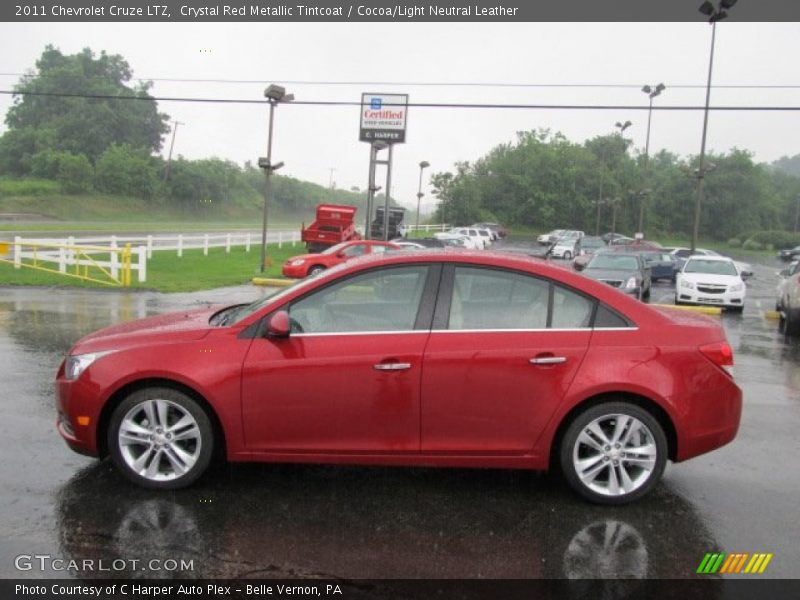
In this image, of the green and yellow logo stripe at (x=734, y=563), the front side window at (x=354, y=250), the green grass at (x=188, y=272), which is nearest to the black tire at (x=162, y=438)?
the green and yellow logo stripe at (x=734, y=563)

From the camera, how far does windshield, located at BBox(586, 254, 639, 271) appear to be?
63.3 feet

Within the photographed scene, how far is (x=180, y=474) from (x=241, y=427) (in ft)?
1.68

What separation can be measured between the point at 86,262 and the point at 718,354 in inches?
677

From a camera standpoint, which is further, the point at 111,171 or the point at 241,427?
the point at 111,171

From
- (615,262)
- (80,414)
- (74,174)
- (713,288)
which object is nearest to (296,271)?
(615,262)

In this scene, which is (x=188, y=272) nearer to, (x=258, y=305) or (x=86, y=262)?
(x=86, y=262)

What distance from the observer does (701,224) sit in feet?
344

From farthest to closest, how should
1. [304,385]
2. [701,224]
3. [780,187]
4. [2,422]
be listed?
[780,187] → [701,224] → [2,422] → [304,385]

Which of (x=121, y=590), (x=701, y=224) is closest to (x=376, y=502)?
(x=121, y=590)

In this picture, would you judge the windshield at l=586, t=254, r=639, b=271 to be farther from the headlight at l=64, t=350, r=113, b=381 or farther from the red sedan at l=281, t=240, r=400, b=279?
the headlight at l=64, t=350, r=113, b=381

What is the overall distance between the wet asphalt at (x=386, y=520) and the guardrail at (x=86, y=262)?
41.7 ft

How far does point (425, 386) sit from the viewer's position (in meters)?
4.44

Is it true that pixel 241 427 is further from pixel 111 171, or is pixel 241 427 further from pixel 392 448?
pixel 111 171

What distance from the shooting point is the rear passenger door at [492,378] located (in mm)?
4457
